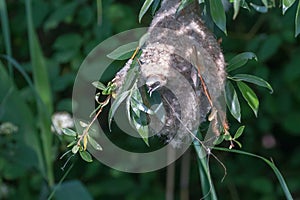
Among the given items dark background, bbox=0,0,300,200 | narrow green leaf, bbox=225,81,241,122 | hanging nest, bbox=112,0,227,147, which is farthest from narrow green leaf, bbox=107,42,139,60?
dark background, bbox=0,0,300,200

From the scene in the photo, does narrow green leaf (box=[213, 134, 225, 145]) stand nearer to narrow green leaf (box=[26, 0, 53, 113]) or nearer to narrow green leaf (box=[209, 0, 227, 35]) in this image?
narrow green leaf (box=[209, 0, 227, 35])

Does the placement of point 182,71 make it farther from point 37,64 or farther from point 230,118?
point 230,118

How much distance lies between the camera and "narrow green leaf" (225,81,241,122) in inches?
30.0

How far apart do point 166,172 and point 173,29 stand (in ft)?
4.36

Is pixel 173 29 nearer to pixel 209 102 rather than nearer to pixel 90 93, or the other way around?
pixel 209 102

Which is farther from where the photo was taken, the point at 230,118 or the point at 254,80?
the point at 230,118

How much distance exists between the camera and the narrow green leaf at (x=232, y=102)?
0.76 m

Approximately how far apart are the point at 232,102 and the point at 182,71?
0.26ft

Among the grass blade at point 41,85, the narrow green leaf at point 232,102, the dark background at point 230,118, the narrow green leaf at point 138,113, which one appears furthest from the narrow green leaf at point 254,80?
the dark background at point 230,118

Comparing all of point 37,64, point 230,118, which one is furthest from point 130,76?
point 230,118

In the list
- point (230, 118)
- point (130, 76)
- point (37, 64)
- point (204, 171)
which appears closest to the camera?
point (130, 76)

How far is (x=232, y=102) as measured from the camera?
2.51 feet

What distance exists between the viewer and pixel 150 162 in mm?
1869

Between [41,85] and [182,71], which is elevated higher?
[182,71]
